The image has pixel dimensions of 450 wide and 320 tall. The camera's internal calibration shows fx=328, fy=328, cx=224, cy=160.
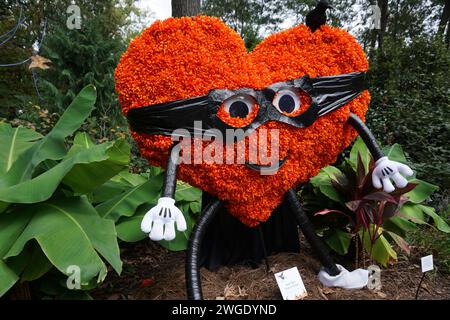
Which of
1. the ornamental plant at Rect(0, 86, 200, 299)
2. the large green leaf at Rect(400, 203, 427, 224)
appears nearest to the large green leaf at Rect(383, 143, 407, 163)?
the large green leaf at Rect(400, 203, 427, 224)

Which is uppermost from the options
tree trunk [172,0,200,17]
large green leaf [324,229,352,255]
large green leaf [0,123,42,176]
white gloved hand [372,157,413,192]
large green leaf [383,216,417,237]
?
tree trunk [172,0,200,17]

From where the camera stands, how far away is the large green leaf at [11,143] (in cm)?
225

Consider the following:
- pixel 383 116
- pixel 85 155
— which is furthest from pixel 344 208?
pixel 383 116

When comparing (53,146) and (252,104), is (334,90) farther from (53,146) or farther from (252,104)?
(53,146)

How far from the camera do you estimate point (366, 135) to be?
210 cm

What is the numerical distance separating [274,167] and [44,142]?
1440 millimetres

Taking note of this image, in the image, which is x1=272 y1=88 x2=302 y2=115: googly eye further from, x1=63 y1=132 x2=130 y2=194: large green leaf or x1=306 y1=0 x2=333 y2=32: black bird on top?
x1=63 y1=132 x2=130 y2=194: large green leaf

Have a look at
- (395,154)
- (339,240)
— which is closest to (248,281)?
(339,240)

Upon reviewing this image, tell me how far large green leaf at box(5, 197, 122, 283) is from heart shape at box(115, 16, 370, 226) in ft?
1.57

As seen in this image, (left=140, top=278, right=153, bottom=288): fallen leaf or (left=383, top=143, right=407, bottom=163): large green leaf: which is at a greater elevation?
(left=383, top=143, right=407, bottom=163): large green leaf

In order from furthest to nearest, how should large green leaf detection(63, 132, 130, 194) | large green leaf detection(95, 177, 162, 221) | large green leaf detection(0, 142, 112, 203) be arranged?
large green leaf detection(95, 177, 162, 221), large green leaf detection(63, 132, 130, 194), large green leaf detection(0, 142, 112, 203)

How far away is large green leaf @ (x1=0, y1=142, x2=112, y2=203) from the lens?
1.61 meters

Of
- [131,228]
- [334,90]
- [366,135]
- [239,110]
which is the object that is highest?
[334,90]

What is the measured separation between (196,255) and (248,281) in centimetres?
56
